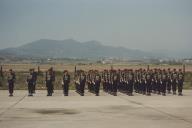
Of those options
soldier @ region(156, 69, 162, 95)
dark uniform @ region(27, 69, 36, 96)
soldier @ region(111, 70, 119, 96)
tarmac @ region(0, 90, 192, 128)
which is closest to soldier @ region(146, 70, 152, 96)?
soldier @ region(156, 69, 162, 95)

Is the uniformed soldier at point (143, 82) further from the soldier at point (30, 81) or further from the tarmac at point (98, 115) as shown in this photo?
the tarmac at point (98, 115)

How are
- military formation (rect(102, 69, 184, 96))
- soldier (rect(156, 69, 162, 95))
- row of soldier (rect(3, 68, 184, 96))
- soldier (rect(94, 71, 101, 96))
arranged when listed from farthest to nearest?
soldier (rect(156, 69, 162, 95)) → military formation (rect(102, 69, 184, 96)) → soldier (rect(94, 71, 101, 96)) → row of soldier (rect(3, 68, 184, 96))

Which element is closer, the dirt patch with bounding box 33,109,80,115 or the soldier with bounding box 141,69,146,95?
the dirt patch with bounding box 33,109,80,115

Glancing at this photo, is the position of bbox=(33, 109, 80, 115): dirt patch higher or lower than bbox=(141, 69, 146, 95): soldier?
lower

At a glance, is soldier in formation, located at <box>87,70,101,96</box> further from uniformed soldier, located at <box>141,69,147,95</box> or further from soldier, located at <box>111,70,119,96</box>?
uniformed soldier, located at <box>141,69,147,95</box>

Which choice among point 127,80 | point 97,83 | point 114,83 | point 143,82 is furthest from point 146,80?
point 97,83

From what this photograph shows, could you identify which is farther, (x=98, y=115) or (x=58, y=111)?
(x=58, y=111)

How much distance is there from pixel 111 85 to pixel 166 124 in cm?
1378

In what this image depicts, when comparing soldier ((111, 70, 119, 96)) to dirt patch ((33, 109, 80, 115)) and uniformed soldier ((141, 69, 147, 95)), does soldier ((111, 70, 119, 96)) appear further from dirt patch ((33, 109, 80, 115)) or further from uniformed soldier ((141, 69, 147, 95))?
dirt patch ((33, 109, 80, 115))

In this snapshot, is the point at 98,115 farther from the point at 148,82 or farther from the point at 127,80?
the point at 148,82

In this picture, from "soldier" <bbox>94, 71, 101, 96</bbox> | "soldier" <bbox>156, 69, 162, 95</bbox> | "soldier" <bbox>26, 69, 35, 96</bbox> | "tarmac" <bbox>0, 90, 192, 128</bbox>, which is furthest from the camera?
"soldier" <bbox>156, 69, 162, 95</bbox>

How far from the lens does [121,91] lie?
94.0 feet

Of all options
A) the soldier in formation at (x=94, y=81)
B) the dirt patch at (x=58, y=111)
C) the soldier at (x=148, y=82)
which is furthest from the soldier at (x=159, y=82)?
the dirt patch at (x=58, y=111)

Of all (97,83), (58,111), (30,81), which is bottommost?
(58,111)
